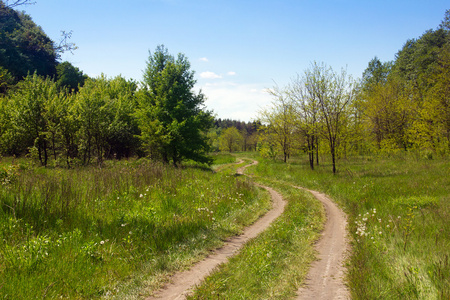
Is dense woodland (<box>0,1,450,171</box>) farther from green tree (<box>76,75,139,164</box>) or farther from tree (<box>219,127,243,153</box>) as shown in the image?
tree (<box>219,127,243,153</box>)

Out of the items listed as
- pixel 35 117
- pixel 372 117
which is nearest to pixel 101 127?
pixel 35 117

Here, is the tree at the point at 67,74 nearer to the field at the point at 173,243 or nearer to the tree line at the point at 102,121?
the tree line at the point at 102,121

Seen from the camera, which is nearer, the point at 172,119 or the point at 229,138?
the point at 172,119

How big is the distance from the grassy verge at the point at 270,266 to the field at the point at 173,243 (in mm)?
26

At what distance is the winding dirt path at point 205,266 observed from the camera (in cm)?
484

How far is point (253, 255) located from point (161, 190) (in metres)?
5.79

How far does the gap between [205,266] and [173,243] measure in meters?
1.43

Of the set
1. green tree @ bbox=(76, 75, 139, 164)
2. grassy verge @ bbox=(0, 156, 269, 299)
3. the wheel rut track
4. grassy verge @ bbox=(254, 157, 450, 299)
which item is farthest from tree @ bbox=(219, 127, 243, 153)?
the wheel rut track

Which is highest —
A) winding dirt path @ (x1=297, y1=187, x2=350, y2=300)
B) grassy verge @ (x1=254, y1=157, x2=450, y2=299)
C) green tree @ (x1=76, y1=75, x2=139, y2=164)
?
green tree @ (x1=76, y1=75, x2=139, y2=164)

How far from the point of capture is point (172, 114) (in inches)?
955

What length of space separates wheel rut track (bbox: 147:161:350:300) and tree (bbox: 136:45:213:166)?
15.8m

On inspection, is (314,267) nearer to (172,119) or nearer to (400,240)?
(400,240)

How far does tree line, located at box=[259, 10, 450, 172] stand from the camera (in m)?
21.1

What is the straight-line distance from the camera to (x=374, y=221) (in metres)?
8.87
